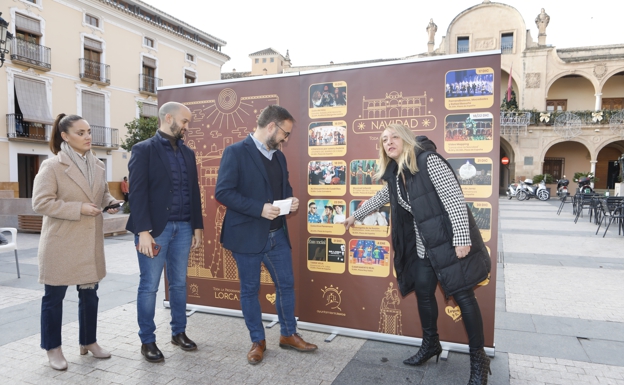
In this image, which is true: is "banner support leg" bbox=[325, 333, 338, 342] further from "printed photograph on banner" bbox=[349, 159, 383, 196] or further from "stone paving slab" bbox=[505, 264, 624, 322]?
"stone paving slab" bbox=[505, 264, 624, 322]

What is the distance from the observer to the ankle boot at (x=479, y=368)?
2600 mm

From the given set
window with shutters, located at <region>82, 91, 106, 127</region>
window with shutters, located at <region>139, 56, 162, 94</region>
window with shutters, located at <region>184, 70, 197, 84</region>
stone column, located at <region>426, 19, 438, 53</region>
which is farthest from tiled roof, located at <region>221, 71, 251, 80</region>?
window with shutters, located at <region>82, 91, 106, 127</region>

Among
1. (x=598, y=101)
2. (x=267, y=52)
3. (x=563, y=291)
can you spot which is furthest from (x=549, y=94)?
(x=563, y=291)

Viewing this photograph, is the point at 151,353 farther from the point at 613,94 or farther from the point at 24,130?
the point at 613,94

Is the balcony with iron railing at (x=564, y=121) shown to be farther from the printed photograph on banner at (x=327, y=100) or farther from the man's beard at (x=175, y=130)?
the man's beard at (x=175, y=130)

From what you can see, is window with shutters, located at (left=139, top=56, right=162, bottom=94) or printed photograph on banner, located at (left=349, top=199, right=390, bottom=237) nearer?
printed photograph on banner, located at (left=349, top=199, right=390, bottom=237)

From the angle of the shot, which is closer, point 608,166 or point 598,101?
point 598,101

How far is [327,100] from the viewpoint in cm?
351

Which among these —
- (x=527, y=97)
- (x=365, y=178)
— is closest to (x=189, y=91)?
(x=365, y=178)

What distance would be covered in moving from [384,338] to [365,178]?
4.49ft

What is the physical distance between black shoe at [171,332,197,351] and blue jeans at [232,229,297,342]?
537mm

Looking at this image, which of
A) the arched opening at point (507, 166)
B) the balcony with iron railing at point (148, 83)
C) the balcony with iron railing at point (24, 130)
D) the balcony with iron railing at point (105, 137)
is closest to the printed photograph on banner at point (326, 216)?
the balcony with iron railing at point (24, 130)

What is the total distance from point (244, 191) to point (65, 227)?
1.28 metres

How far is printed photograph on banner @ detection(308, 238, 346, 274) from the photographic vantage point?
11.7 feet
